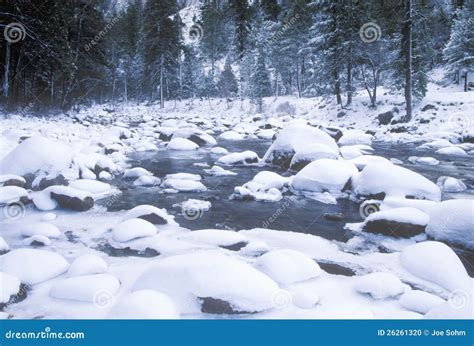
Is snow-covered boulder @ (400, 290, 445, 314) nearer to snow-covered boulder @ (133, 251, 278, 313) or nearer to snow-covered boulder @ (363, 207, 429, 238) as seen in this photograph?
snow-covered boulder @ (133, 251, 278, 313)

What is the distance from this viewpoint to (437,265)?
14.5 ft

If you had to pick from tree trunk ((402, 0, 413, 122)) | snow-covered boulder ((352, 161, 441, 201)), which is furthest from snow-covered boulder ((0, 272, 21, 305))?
tree trunk ((402, 0, 413, 122))

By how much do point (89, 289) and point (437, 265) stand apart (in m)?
3.80

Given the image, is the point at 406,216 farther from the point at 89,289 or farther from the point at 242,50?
the point at 242,50

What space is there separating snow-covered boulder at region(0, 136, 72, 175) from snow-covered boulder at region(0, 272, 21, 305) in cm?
511

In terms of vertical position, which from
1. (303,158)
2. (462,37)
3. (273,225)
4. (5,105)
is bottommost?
(273,225)

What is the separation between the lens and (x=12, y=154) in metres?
8.88

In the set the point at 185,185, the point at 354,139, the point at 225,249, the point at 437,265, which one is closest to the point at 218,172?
the point at 185,185

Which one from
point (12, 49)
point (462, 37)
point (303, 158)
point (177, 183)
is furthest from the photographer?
point (462, 37)

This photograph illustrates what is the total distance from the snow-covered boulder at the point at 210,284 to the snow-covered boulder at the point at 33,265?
1.11 m

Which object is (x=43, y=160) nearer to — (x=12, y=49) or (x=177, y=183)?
(x=177, y=183)

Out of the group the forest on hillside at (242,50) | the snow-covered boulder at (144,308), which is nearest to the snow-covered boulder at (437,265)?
the snow-covered boulder at (144,308)
